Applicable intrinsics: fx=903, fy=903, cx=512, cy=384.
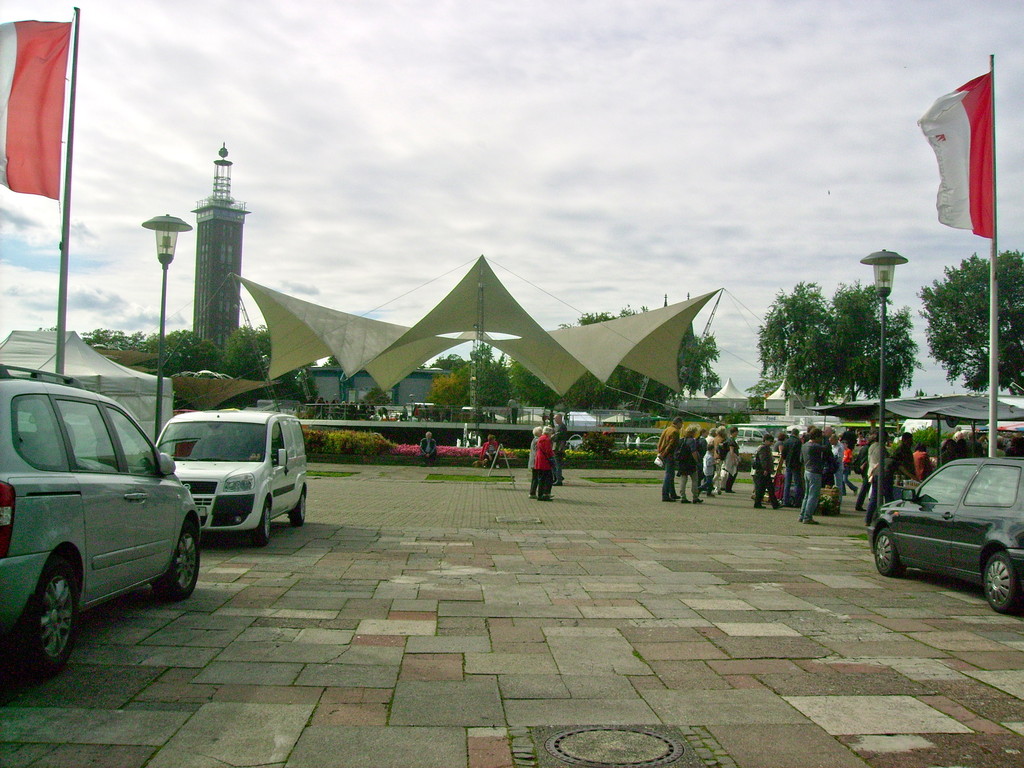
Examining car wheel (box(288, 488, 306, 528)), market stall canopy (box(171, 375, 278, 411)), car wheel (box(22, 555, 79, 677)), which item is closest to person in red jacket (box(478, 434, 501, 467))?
car wheel (box(288, 488, 306, 528))

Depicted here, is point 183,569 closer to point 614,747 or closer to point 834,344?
point 614,747

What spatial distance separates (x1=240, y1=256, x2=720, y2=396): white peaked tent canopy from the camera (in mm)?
36691

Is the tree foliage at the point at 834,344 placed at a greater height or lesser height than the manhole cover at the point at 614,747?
greater

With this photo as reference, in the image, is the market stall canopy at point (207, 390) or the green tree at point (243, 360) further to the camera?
the green tree at point (243, 360)

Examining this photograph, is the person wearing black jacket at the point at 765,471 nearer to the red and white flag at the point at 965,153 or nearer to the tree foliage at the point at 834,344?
the red and white flag at the point at 965,153

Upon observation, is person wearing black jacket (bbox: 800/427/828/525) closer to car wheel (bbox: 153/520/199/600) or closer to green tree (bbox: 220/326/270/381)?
car wheel (bbox: 153/520/199/600)

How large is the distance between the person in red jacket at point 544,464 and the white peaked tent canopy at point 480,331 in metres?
18.3

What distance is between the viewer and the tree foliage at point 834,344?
2238 inches

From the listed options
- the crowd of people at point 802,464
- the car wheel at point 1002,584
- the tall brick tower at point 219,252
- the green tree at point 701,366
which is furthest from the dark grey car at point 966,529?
the tall brick tower at point 219,252

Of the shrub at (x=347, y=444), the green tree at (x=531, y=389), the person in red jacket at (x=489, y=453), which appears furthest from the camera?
the green tree at (x=531, y=389)

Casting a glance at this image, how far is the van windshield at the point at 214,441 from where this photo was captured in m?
11.4

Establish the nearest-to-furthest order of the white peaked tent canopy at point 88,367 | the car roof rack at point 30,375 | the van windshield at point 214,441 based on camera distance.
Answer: the car roof rack at point 30,375, the van windshield at point 214,441, the white peaked tent canopy at point 88,367

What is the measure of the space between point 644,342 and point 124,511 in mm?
35167

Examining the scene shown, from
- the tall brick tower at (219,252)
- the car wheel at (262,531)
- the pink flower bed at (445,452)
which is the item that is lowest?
the car wheel at (262,531)
